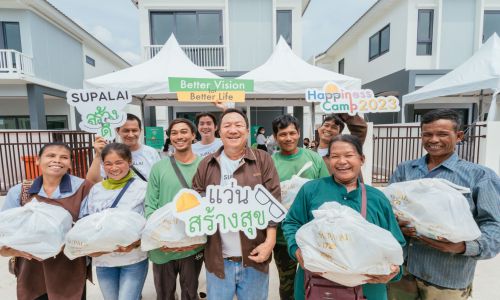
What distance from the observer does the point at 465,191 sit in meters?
1.37

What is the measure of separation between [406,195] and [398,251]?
16.7 inches

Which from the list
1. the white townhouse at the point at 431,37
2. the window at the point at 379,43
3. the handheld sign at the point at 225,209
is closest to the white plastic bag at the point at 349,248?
the handheld sign at the point at 225,209

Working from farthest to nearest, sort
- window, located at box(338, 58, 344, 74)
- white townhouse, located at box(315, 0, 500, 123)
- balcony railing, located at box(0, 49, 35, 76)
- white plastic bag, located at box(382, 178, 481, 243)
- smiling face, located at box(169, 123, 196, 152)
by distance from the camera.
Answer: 1. window, located at box(338, 58, 344, 74)
2. white townhouse, located at box(315, 0, 500, 123)
3. balcony railing, located at box(0, 49, 35, 76)
4. smiling face, located at box(169, 123, 196, 152)
5. white plastic bag, located at box(382, 178, 481, 243)

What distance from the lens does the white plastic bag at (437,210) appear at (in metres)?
1.29

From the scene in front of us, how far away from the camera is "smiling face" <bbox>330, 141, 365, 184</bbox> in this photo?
1.42 metres

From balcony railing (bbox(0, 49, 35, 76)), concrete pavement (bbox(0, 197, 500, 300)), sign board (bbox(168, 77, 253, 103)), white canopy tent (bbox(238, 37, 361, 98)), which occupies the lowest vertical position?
concrete pavement (bbox(0, 197, 500, 300))

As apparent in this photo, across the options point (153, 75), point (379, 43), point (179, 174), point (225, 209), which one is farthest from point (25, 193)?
point (379, 43)

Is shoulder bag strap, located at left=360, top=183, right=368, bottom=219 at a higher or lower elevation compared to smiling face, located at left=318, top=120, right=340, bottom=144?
lower

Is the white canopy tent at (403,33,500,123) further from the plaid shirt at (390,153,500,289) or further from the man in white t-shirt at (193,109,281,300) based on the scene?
the man in white t-shirt at (193,109,281,300)

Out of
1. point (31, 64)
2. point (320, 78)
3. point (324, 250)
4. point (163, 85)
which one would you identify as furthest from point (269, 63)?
point (31, 64)

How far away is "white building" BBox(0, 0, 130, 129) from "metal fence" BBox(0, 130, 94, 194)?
499 centimetres

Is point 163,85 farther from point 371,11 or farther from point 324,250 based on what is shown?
point 371,11

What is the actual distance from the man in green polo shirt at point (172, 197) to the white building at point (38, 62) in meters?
11.7

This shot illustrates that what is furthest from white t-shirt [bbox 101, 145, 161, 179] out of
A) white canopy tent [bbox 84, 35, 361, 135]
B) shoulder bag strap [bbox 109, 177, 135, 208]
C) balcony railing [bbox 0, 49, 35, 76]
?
balcony railing [bbox 0, 49, 35, 76]
